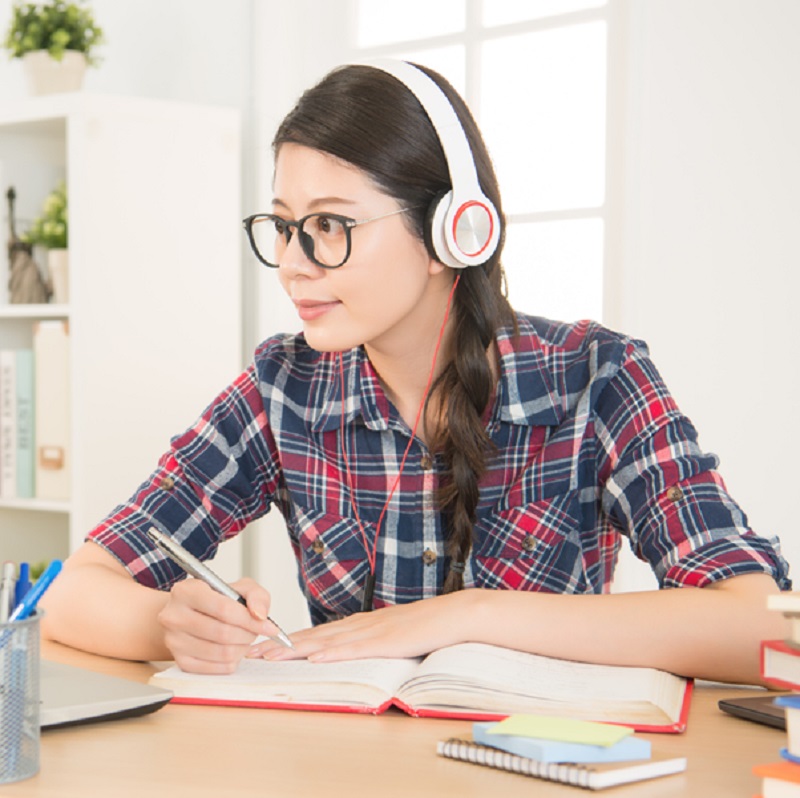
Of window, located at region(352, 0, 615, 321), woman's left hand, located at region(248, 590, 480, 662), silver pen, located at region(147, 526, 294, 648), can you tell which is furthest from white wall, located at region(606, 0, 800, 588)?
silver pen, located at region(147, 526, 294, 648)

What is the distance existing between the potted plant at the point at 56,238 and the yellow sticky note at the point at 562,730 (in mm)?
2087

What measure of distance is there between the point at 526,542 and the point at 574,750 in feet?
2.25

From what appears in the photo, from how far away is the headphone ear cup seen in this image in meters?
1.36

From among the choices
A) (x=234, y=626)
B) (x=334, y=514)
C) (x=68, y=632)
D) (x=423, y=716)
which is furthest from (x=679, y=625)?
(x=68, y=632)

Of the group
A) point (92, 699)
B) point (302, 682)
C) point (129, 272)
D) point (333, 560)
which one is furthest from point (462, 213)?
point (129, 272)

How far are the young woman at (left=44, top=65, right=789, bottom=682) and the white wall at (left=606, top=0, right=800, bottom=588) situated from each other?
2.52 feet

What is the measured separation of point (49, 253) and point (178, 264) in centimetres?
30

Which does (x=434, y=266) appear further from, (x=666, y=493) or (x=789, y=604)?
(x=789, y=604)

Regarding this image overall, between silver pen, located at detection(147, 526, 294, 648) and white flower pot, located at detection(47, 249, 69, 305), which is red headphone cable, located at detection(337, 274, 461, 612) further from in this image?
white flower pot, located at detection(47, 249, 69, 305)

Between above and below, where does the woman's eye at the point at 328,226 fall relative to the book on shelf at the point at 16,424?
above

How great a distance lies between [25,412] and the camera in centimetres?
264

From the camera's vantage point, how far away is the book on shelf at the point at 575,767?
2.49ft

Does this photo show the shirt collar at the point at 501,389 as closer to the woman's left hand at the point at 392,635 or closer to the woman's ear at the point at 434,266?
the woman's ear at the point at 434,266

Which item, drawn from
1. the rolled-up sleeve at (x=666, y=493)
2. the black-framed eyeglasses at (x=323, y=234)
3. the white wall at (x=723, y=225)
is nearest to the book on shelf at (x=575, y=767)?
the rolled-up sleeve at (x=666, y=493)
